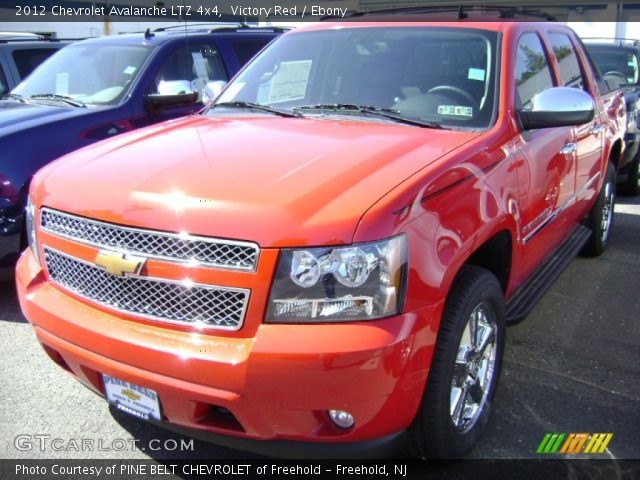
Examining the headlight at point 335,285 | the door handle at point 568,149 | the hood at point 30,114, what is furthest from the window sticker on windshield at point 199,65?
the headlight at point 335,285

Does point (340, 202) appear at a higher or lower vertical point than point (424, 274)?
higher

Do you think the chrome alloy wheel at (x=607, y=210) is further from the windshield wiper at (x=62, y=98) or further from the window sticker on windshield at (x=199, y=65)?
the windshield wiper at (x=62, y=98)

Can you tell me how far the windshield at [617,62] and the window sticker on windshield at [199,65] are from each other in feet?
18.0

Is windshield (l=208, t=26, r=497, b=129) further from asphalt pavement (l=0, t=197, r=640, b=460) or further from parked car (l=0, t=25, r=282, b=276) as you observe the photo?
asphalt pavement (l=0, t=197, r=640, b=460)

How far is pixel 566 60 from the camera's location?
14.1 ft

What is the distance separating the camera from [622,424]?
2.97 m

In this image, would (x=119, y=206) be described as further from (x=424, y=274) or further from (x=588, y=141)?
(x=588, y=141)

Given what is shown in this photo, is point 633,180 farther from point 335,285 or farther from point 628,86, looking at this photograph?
point 335,285

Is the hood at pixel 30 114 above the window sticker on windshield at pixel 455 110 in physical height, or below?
below

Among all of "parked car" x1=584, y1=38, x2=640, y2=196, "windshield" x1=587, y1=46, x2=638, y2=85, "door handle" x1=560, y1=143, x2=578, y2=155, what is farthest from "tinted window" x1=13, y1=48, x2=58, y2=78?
"windshield" x1=587, y1=46, x2=638, y2=85

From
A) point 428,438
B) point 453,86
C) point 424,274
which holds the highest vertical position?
point 453,86

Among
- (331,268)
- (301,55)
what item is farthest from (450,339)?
(301,55)

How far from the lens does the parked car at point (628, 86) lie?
6.89 m

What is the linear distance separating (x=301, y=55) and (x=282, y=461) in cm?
237
